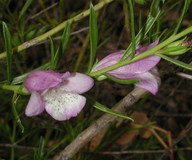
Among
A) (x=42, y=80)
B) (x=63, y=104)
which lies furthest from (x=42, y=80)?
(x=63, y=104)

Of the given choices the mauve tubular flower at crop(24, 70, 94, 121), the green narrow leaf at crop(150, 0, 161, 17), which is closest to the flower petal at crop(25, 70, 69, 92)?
the mauve tubular flower at crop(24, 70, 94, 121)

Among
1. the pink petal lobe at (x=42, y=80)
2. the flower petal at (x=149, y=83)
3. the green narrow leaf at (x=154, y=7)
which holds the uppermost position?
the green narrow leaf at (x=154, y=7)

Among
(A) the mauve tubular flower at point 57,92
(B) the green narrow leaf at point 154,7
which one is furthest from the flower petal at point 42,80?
(B) the green narrow leaf at point 154,7

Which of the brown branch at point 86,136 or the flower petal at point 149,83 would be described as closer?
the flower petal at point 149,83

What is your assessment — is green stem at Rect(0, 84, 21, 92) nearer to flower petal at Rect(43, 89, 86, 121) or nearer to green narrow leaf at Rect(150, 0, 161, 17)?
flower petal at Rect(43, 89, 86, 121)

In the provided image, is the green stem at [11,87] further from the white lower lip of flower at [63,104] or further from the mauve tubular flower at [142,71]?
the mauve tubular flower at [142,71]

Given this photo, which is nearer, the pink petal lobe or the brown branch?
A: the pink petal lobe
